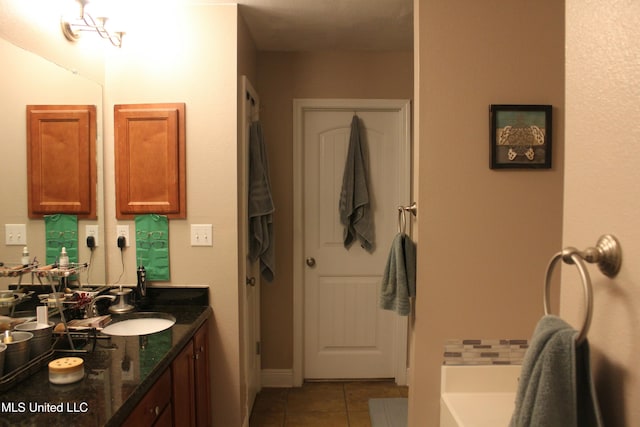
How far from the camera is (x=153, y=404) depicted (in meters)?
1.48

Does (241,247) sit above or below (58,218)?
below

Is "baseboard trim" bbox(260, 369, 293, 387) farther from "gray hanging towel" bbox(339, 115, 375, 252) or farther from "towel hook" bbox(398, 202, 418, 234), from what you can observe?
"towel hook" bbox(398, 202, 418, 234)

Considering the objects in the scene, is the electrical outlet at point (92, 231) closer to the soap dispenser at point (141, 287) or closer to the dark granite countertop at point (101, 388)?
the soap dispenser at point (141, 287)

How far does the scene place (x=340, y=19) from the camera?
98.2 inches

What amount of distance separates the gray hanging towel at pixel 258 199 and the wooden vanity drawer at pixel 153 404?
3.64 feet

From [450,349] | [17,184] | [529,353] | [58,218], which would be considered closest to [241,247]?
[58,218]

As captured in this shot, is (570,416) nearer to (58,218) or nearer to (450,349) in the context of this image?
(450,349)

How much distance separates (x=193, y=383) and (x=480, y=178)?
1658 millimetres

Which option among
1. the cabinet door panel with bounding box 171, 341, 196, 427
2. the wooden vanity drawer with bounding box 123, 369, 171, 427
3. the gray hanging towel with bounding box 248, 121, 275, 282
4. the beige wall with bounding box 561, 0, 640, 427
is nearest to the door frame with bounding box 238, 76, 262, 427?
the gray hanging towel with bounding box 248, 121, 275, 282

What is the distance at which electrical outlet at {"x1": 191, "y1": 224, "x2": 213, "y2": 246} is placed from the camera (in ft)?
7.32

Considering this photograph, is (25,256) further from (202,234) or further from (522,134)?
(522,134)

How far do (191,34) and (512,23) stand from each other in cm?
161

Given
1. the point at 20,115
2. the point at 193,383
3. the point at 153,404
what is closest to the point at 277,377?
the point at 193,383

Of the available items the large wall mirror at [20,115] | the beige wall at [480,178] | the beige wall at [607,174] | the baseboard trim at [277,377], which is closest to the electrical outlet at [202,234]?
the large wall mirror at [20,115]
